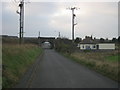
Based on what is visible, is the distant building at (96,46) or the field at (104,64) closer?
the field at (104,64)

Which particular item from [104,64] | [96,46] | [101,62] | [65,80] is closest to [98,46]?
[96,46]

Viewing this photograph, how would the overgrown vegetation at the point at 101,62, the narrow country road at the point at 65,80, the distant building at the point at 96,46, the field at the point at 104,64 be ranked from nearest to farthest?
the narrow country road at the point at 65,80 < the field at the point at 104,64 < the overgrown vegetation at the point at 101,62 < the distant building at the point at 96,46

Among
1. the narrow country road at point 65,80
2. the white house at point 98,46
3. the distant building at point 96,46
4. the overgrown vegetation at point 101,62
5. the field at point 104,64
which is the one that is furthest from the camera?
the distant building at point 96,46

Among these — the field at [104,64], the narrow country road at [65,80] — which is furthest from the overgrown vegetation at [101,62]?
the narrow country road at [65,80]

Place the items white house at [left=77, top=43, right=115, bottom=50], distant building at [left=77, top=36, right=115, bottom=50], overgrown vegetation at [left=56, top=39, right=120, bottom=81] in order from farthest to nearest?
1. distant building at [left=77, top=36, right=115, bottom=50]
2. white house at [left=77, top=43, right=115, bottom=50]
3. overgrown vegetation at [left=56, top=39, right=120, bottom=81]

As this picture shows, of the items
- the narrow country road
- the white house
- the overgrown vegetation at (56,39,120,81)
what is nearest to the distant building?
the white house

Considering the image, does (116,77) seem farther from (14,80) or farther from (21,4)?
(21,4)

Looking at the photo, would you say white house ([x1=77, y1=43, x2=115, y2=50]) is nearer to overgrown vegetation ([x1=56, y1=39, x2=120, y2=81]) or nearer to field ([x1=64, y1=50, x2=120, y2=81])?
overgrown vegetation ([x1=56, y1=39, x2=120, y2=81])

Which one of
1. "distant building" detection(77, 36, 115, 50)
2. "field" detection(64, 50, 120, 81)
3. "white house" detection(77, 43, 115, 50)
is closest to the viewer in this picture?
"field" detection(64, 50, 120, 81)

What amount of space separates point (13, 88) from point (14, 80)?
1.95 meters

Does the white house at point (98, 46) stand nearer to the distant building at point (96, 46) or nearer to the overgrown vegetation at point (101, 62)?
the distant building at point (96, 46)

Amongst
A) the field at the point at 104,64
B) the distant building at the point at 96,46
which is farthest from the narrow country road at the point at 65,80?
the distant building at the point at 96,46

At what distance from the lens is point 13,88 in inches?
433

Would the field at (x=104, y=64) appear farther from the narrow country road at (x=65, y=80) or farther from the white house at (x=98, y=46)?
the white house at (x=98, y=46)
